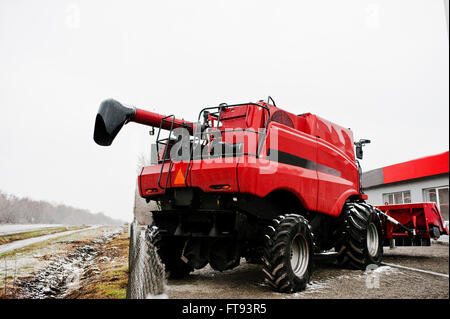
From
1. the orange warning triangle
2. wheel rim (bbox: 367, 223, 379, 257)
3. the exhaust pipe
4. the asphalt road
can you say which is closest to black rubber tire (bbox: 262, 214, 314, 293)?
the asphalt road

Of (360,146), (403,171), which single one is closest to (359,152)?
(360,146)

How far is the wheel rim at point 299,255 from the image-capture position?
537cm

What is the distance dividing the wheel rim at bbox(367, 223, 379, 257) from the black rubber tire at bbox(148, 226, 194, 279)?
12.7 ft

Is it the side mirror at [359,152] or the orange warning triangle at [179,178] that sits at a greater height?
the side mirror at [359,152]

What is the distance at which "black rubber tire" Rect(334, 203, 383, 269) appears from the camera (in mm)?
6879

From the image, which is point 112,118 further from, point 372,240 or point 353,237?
point 372,240

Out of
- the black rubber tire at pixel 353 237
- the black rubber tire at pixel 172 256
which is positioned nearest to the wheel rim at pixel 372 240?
the black rubber tire at pixel 353 237

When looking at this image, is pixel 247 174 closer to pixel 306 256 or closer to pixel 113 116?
pixel 306 256

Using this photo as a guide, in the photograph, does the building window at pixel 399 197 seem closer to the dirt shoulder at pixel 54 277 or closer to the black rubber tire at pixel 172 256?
the black rubber tire at pixel 172 256

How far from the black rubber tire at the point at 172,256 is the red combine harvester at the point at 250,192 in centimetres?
→ 2

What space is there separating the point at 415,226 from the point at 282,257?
5.39 metres

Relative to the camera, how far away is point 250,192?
483 centimetres

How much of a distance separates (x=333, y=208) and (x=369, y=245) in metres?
1.76

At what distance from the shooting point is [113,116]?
226 inches
